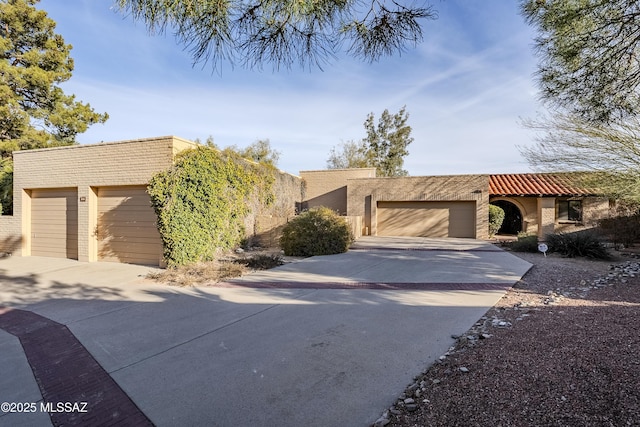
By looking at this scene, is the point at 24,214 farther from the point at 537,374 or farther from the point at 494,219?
the point at 494,219

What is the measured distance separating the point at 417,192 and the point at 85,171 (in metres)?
16.5

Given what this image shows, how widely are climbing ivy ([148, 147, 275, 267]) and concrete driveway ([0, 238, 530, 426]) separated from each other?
5.18ft

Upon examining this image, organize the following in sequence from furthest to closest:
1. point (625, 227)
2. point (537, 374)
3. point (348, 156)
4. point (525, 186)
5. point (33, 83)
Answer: point (348, 156)
point (525, 186)
point (33, 83)
point (625, 227)
point (537, 374)

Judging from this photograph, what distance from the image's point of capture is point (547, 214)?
741 inches

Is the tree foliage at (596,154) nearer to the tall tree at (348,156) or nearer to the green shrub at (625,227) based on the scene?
the green shrub at (625,227)

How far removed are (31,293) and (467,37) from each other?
9.90 meters

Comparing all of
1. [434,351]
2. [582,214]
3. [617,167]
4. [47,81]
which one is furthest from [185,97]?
[582,214]

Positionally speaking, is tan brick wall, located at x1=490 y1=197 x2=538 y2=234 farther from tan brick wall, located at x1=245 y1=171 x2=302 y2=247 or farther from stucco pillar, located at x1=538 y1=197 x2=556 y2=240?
tan brick wall, located at x1=245 y1=171 x2=302 y2=247

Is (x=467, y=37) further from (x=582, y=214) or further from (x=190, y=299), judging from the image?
(x=582, y=214)

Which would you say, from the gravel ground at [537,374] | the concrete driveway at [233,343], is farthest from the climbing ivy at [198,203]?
the gravel ground at [537,374]

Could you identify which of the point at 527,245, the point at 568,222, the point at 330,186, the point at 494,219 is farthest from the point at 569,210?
the point at 330,186

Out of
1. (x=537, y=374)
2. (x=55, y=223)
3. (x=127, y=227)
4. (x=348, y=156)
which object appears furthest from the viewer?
(x=348, y=156)

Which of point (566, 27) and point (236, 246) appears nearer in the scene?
point (566, 27)

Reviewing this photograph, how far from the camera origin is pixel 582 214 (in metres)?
19.0
